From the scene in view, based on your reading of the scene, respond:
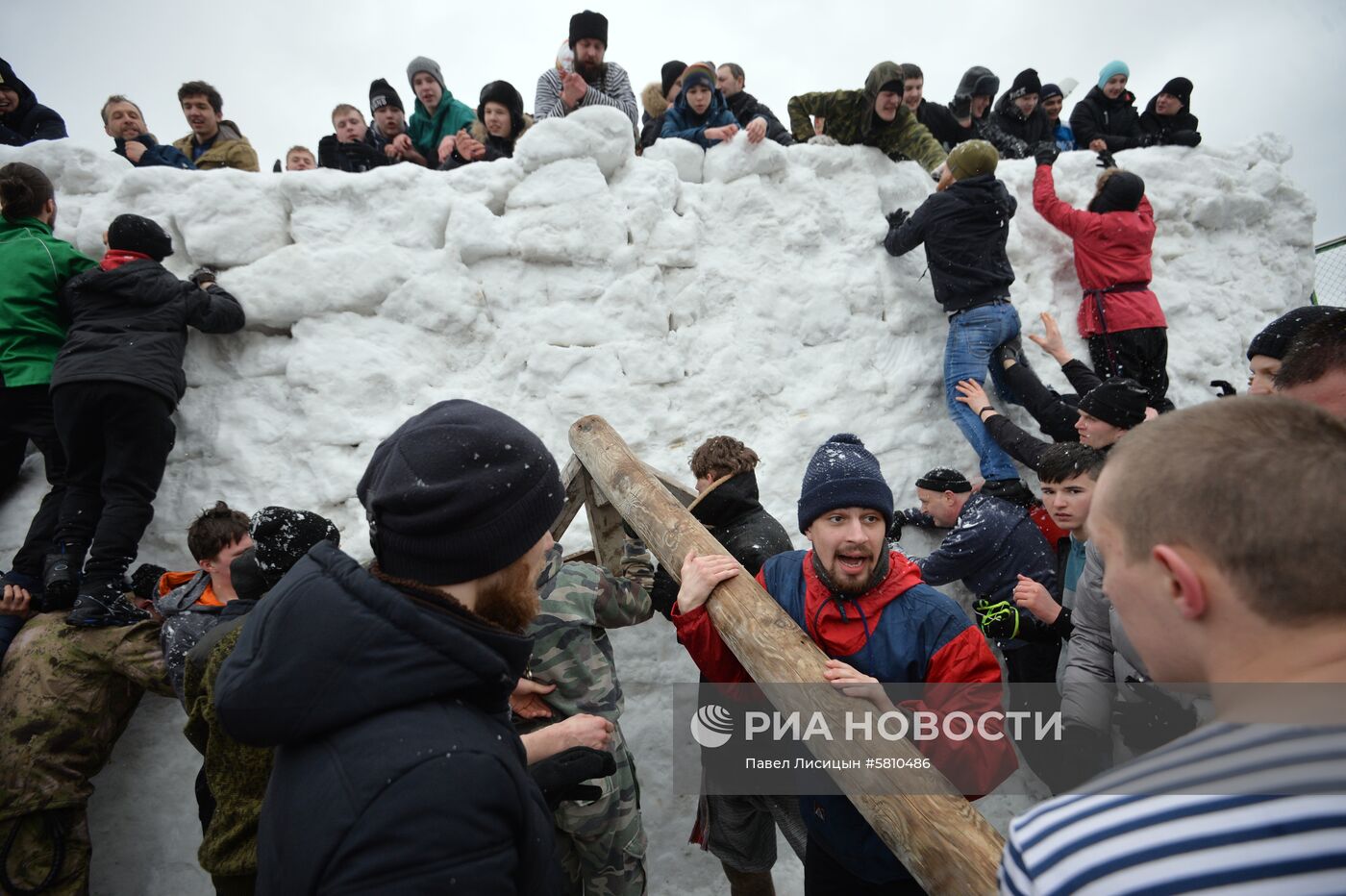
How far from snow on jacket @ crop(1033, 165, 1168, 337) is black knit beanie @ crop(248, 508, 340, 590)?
548 cm

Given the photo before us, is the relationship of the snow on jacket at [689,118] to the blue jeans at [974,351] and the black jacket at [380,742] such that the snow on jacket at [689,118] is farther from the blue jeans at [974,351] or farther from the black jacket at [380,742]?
the black jacket at [380,742]

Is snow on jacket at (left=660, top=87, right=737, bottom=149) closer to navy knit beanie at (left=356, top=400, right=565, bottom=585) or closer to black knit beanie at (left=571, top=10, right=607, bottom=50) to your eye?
black knit beanie at (left=571, top=10, right=607, bottom=50)

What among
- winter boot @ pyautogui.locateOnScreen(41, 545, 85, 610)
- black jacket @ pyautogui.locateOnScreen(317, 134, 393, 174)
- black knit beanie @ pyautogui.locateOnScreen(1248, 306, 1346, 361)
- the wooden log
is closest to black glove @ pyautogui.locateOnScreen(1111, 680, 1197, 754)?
black knit beanie @ pyautogui.locateOnScreen(1248, 306, 1346, 361)

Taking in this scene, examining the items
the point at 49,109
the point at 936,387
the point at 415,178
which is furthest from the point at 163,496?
the point at 936,387

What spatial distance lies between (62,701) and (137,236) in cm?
253

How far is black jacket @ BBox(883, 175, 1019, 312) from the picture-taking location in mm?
4617

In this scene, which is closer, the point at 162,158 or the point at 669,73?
the point at 162,158

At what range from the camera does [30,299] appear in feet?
12.0

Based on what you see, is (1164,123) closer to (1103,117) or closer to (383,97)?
(1103,117)

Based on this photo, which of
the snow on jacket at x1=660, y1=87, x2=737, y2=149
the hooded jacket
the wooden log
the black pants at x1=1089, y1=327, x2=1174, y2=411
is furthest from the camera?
the snow on jacket at x1=660, y1=87, x2=737, y2=149

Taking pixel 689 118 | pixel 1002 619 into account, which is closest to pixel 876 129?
pixel 689 118

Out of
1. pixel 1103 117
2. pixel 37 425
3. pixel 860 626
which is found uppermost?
pixel 1103 117

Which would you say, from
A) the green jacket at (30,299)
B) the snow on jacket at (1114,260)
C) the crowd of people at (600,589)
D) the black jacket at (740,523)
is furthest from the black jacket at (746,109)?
the green jacket at (30,299)

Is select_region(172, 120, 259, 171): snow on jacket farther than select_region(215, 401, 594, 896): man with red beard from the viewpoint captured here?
Yes
